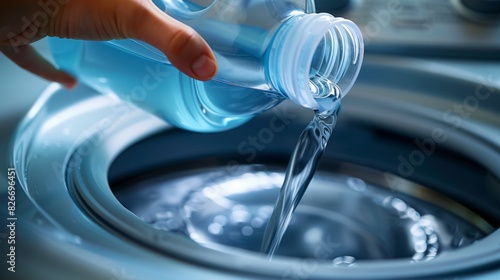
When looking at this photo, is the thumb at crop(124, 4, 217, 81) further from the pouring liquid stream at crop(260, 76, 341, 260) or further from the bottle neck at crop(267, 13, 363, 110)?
the pouring liquid stream at crop(260, 76, 341, 260)

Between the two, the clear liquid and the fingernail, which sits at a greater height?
the clear liquid

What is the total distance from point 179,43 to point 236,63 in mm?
119

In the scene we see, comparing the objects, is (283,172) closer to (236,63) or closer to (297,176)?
(297,176)

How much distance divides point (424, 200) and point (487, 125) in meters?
0.13

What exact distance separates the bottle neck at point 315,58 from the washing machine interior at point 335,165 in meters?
0.17

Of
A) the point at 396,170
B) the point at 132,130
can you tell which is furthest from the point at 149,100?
the point at 396,170

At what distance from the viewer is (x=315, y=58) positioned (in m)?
0.80

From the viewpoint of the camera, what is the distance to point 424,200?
1037 mm

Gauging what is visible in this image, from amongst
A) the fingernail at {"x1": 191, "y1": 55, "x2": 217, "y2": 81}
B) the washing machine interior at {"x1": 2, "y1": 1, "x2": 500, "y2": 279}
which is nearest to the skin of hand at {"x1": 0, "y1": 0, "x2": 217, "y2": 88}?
the fingernail at {"x1": 191, "y1": 55, "x2": 217, "y2": 81}

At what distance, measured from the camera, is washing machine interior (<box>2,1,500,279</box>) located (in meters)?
0.82

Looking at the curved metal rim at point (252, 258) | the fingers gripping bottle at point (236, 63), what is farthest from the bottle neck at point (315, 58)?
the curved metal rim at point (252, 258)

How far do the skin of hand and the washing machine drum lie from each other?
0.15 m

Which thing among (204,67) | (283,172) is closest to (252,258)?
(204,67)

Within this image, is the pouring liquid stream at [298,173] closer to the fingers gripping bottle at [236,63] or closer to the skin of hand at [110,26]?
the fingers gripping bottle at [236,63]
